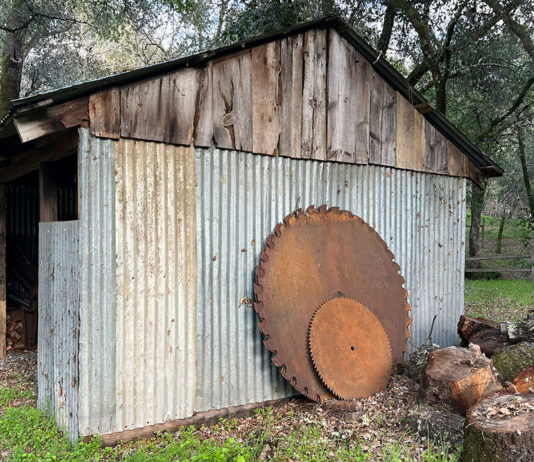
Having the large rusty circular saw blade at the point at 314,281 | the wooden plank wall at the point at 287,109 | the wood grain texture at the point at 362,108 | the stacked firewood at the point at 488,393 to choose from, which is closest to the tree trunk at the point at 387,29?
the wooden plank wall at the point at 287,109

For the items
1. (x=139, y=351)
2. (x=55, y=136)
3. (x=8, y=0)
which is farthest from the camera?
(x=8, y=0)

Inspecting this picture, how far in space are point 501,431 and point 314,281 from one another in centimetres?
258

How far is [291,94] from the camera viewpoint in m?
5.57

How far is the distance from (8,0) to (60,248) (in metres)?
10.9

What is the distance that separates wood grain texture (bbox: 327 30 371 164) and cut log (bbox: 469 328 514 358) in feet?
10.3

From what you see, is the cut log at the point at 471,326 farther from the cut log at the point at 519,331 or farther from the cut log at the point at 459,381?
the cut log at the point at 459,381

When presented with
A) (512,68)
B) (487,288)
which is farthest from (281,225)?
(487,288)

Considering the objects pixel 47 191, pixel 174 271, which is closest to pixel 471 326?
pixel 174 271

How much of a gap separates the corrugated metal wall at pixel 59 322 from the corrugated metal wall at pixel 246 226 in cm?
127

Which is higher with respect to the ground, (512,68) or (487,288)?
(512,68)

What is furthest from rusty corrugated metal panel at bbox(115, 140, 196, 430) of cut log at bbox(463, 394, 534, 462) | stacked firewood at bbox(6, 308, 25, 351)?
stacked firewood at bbox(6, 308, 25, 351)

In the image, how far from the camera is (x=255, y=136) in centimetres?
526

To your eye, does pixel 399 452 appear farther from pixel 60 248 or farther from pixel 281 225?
pixel 60 248

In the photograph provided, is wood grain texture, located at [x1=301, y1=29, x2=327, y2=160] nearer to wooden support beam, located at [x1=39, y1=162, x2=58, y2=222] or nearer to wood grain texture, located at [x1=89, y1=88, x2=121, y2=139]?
wood grain texture, located at [x1=89, y1=88, x2=121, y2=139]
